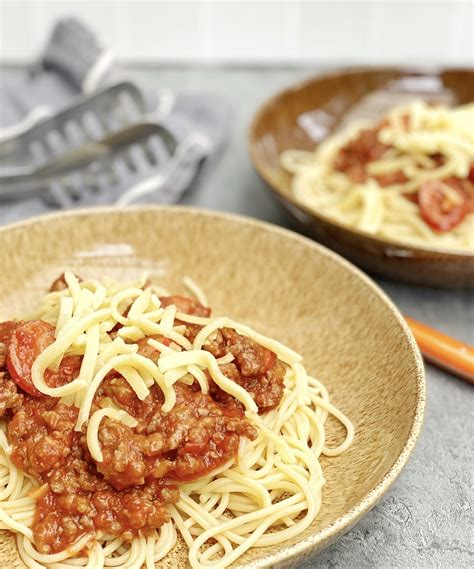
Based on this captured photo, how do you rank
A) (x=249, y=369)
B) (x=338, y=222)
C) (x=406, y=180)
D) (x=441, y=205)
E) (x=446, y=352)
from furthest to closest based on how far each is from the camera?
(x=406, y=180)
(x=441, y=205)
(x=338, y=222)
(x=446, y=352)
(x=249, y=369)

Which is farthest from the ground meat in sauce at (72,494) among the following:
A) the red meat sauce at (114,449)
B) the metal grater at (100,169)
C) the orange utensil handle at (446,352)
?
the metal grater at (100,169)

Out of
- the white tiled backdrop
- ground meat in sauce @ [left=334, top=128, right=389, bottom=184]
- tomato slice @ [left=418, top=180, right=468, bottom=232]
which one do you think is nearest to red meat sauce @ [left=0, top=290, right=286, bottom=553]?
tomato slice @ [left=418, top=180, right=468, bottom=232]

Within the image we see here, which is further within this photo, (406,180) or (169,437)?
(406,180)

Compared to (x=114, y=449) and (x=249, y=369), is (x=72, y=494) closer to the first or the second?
(x=114, y=449)

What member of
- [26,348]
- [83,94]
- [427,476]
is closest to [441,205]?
[427,476]

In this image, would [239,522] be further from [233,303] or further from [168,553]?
[233,303]

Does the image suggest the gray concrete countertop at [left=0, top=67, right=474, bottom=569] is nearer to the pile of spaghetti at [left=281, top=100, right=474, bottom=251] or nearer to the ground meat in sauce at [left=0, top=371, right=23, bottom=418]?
the pile of spaghetti at [left=281, top=100, right=474, bottom=251]

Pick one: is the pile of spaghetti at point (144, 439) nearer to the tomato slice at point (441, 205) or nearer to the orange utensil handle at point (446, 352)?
the orange utensil handle at point (446, 352)
